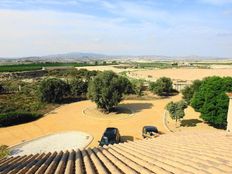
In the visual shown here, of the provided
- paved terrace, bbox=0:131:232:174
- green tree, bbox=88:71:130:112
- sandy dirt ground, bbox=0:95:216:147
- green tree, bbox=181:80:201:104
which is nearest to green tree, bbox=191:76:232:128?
sandy dirt ground, bbox=0:95:216:147

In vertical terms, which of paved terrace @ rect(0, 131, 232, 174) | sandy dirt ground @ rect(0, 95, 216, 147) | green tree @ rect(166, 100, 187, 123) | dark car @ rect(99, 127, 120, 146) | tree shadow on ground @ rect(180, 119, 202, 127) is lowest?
sandy dirt ground @ rect(0, 95, 216, 147)

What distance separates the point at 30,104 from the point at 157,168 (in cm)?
3275

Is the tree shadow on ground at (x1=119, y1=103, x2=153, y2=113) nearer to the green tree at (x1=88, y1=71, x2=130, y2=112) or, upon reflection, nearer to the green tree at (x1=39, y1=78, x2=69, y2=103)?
the green tree at (x1=88, y1=71, x2=130, y2=112)

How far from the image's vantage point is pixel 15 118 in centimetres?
2850

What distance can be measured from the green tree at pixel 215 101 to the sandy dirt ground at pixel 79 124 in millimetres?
4405

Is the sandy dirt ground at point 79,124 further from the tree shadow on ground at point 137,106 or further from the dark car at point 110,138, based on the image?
the dark car at point 110,138

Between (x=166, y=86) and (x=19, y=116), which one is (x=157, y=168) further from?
(x=166, y=86)

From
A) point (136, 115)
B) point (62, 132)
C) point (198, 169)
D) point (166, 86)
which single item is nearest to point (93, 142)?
point (62, 132)

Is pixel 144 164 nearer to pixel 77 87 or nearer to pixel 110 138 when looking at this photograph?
pixel 110 138

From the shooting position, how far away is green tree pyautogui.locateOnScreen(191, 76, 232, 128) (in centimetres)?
2300

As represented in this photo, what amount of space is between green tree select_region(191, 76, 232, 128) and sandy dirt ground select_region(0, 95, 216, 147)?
4.41 m

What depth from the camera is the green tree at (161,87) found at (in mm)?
43875

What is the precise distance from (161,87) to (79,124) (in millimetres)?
20122

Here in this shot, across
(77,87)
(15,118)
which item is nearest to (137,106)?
(77,87)
